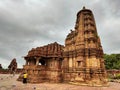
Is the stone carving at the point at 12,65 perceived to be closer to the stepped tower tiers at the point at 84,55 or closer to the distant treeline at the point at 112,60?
the stepped tower tiers at the point at 84,55

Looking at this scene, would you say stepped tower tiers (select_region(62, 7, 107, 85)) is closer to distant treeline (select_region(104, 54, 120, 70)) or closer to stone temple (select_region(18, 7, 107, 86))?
stone temple (select_region(18, 7, 107, 86))

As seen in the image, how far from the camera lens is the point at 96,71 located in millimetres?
19094

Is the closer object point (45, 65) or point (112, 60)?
point (45, 65)

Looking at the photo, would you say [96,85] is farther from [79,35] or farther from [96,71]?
[79,35]

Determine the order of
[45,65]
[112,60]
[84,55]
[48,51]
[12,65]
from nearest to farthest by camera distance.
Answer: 1. [84,55]
2. [45,65]
3. [48,51]
4. [12,65]
5. [112,60]

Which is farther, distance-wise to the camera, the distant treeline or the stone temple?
the distant treeline

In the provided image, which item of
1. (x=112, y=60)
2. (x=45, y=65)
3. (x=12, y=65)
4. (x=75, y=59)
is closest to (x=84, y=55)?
(x=75, y=59)

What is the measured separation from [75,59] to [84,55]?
5.93 feet

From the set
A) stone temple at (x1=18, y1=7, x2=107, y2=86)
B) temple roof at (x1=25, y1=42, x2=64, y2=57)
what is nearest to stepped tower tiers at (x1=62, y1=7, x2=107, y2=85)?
stone temple at (x1=18, y1=7, x2=107, y2=86)

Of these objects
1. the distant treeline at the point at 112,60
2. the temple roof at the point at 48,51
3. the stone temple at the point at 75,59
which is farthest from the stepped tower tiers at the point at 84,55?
the distant treeline at the point at 112,60

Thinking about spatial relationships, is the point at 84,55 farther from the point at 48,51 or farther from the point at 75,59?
the point at 48,51

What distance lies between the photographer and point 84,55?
20266 millimetres

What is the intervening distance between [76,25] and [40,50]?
307 inches

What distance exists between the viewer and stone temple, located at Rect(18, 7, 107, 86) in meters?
19.4
